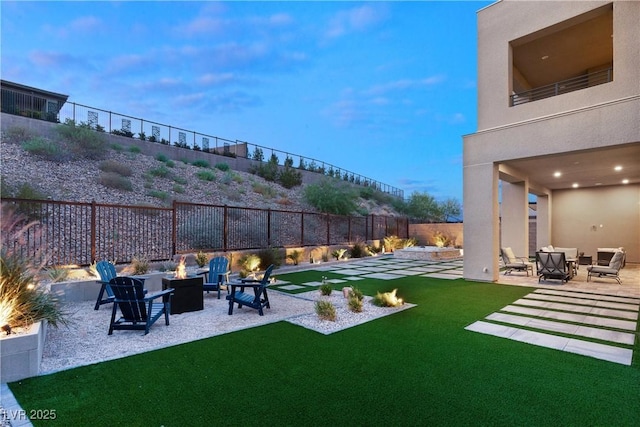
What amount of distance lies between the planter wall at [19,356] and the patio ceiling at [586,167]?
35.6ft

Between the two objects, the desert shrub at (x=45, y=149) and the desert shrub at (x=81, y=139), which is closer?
the desert shrub at (x=45, y=149)

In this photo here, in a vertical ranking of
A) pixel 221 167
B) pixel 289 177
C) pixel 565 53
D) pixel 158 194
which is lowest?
pixel 158 194

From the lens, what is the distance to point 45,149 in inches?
621

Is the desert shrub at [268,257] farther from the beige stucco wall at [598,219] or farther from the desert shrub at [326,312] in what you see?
the beige stucco wall at [598,219]

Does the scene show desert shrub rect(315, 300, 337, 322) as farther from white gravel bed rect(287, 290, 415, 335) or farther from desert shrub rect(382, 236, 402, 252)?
desert shrub rect(382, 236, 402, 252)

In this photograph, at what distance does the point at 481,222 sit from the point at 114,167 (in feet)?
60.4

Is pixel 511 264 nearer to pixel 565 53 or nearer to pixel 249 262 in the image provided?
pixel 565 53

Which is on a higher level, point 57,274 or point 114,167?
point 114,167

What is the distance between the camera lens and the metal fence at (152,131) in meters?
17.4

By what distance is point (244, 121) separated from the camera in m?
41.6

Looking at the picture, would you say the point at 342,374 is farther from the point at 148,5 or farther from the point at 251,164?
the point at 251,164

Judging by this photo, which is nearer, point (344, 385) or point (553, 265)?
point (344, 385)

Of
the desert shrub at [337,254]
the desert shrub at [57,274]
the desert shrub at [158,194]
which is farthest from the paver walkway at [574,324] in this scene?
the desert shrub at [158,194]

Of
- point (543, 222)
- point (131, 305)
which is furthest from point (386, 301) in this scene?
point (543, 222)
